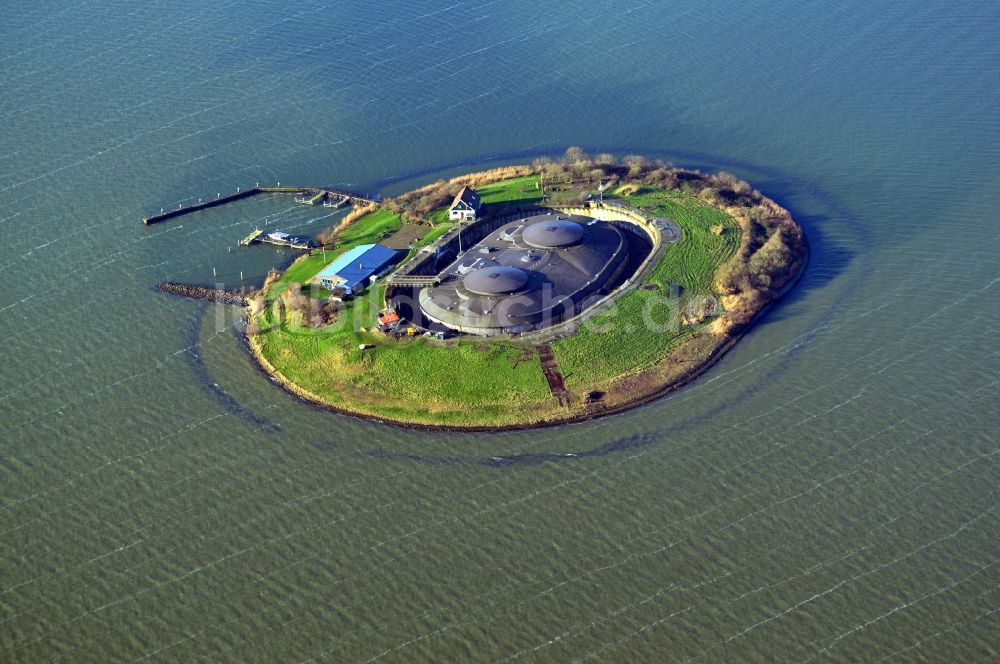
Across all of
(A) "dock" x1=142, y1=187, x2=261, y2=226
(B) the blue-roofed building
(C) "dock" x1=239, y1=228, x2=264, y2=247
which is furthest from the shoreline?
(A) "dock" x1=142, y1=187, x2=261, y2=226

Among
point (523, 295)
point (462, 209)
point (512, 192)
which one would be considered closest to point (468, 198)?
point (462, 209)

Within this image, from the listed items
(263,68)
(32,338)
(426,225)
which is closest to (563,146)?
(426,225)

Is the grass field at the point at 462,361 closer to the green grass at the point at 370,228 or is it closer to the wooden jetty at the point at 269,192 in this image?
the green grass at the point at 370,228

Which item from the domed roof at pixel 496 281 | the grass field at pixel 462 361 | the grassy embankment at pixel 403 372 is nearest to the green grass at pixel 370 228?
the grass field at pixel 462 361

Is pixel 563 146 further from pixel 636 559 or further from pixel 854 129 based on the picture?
pixel 636 559

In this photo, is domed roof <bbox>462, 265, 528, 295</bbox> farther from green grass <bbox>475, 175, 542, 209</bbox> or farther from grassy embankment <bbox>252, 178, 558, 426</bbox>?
green grass <bbox>475, 175, 542, 209</bbox>

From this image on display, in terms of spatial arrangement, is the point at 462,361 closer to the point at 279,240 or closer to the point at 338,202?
the point at 279,240
